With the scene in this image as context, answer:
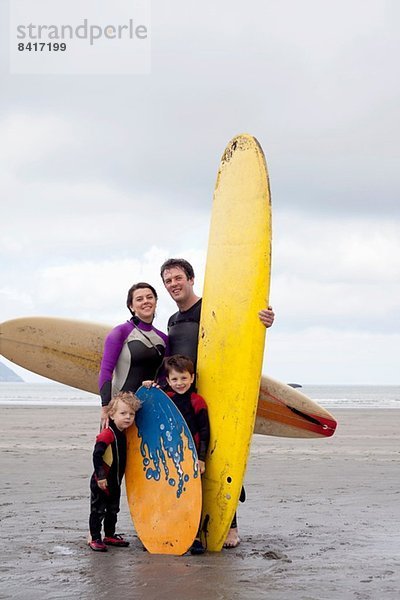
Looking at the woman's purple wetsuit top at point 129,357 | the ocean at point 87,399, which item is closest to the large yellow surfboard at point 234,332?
the woman's purple wetsuit top at point 129,357

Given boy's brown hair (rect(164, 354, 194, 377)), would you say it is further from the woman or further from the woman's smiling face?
the woman's smiling face

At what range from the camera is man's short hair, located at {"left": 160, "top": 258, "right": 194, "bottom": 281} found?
4254mm

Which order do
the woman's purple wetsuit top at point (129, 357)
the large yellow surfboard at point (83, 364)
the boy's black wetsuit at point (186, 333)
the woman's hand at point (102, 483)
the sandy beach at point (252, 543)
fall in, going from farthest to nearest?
the large yellow surfboard at point (83, 364) → the boy's black wetsuit at point (186, 333) → the woman's purple wetsuit top at point (129, 357) → the woman's hand at point (102, 483) → the sandy beach at point (252, 543)

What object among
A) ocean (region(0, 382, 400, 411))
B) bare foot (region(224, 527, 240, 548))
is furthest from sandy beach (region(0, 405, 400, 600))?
ocean (region(0, 382, 400, 411))

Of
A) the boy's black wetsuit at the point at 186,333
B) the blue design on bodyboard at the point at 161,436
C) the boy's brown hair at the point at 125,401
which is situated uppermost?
the boy's black wetsuit at the point at 186,333

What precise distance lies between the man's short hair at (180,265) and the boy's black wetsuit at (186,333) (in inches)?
8.6

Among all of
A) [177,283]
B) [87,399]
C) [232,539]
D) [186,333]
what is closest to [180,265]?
[177,283]

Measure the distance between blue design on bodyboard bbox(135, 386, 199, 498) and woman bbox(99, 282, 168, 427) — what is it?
0.13 meters

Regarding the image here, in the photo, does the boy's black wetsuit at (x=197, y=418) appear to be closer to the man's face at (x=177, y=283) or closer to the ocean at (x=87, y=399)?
the man's face at (x=177, y=283)

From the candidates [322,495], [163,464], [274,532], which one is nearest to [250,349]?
[163,464]

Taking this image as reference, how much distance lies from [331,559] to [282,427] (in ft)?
4.77

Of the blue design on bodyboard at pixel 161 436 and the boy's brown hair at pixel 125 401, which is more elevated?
the boy's brown hair at pixel 125 401

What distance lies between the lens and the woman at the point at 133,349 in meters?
4.14

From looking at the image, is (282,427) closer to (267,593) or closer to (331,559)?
(331,559)
